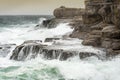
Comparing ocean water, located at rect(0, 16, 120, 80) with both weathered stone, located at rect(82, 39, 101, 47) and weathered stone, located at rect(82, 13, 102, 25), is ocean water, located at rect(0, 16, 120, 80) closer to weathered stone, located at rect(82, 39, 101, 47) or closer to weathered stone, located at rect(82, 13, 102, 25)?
weathered stone, located at rect(82, 39, 101, 47)

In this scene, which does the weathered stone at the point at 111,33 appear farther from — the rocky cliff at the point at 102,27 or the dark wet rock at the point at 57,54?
the dark wet rock at the point at 57,54

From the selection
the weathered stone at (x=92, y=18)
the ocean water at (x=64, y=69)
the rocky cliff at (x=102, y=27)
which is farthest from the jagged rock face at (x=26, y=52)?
the weathered stone at (x=92, y=18)

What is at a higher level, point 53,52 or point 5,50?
point 53,52

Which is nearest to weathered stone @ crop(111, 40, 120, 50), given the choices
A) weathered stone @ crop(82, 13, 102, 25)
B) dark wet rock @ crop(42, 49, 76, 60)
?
dark wet rock @ crop(42, 49, 76, 60)

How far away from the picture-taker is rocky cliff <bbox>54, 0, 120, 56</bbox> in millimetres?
16406

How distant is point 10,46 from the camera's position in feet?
67.2

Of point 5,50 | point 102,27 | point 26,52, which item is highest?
point 102,27

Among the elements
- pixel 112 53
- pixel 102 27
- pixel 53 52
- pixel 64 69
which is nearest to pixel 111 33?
pixel 112 53

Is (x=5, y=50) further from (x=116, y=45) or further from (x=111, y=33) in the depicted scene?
(x=116, y=45)

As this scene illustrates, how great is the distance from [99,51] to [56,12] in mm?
22642

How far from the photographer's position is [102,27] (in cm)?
1916

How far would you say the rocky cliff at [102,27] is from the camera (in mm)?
16406

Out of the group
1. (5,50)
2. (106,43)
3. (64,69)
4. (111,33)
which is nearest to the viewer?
(64,69)

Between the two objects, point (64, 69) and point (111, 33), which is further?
point (111, 33)
